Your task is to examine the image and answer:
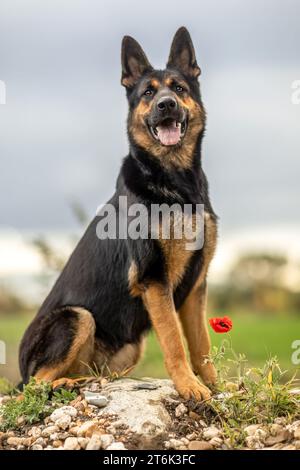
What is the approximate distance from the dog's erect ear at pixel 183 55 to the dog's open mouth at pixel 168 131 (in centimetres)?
58

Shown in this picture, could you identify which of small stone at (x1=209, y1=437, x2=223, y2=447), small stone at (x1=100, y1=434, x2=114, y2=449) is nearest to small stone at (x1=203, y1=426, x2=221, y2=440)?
small stone at (x1=209, y1=437, x2=223, y2=447)

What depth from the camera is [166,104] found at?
5684mm

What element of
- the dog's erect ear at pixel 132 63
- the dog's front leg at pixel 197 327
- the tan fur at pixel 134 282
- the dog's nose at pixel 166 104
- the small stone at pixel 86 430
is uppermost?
the dog's erect ear at pixel 132 63

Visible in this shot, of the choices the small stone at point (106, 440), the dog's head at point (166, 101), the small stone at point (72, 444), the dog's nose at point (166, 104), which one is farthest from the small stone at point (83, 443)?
the dog's nose at point (166, 104)

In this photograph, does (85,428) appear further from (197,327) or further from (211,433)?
(197,327)

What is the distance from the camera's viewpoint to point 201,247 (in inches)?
234

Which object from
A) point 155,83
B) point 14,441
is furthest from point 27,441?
point 155,83

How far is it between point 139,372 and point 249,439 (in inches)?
179

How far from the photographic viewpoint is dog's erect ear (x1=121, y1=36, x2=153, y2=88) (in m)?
6.18

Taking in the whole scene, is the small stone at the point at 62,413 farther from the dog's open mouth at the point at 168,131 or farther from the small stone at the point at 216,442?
the dog's open mouth at the point at 168,131

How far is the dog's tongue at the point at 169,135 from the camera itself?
5912mm

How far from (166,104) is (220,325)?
75.5 inches

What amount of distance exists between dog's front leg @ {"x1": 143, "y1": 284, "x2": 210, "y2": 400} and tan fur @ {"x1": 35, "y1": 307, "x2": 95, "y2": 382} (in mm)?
720

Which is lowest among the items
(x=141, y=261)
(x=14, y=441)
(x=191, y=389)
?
(x=14, y=441)
